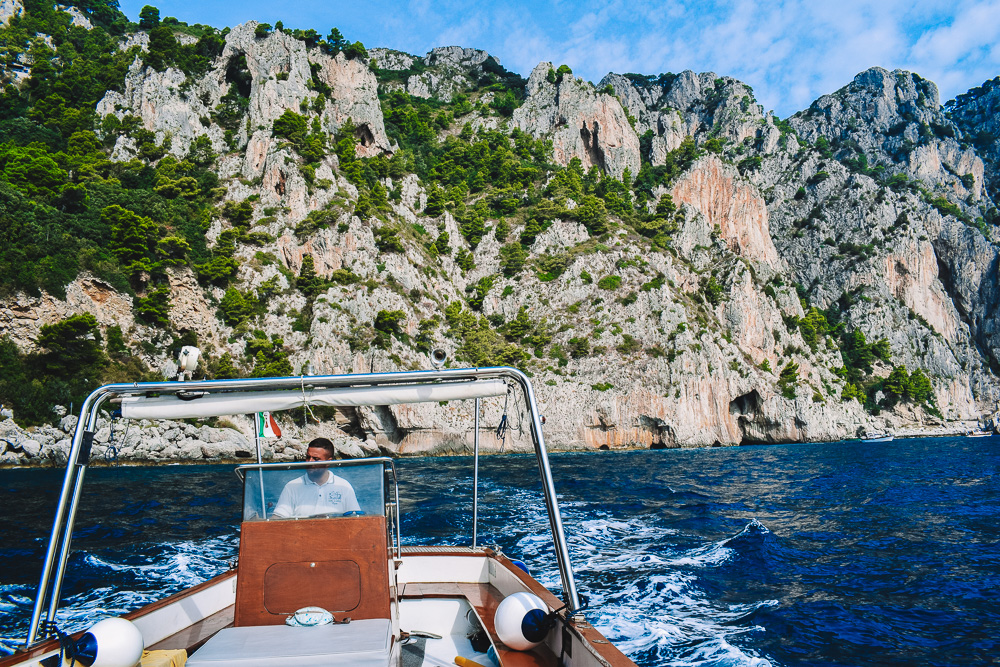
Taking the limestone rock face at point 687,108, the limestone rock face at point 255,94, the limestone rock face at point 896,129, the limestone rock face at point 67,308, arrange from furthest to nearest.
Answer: the limestone rock face at point 896,129 → the limestone rock face at point 687,108 → the limestone rock face at point 255,94 → the limestone rock face at point 67,308

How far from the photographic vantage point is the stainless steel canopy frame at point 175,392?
356 centimetres

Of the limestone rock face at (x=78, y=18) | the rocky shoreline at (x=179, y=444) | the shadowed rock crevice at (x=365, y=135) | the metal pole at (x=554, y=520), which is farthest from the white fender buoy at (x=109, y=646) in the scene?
the limestone rock face at (x=78, y=18)

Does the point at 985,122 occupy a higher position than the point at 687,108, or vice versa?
the point at 687,108

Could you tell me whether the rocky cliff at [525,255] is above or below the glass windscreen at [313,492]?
above

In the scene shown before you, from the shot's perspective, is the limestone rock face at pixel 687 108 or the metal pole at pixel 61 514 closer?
the metal pole at pixel 61 514

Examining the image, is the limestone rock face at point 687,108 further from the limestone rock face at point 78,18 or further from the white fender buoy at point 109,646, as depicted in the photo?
the white fender buoy at point 109,646

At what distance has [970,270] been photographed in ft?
278

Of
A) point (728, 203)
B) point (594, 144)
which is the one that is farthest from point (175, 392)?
point (728, 203)

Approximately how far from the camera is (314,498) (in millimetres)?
4020

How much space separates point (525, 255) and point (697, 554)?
5452 centimetres

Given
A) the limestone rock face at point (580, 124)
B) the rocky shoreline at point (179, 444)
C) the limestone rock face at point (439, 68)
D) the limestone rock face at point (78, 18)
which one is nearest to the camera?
the rocky shoreline at point (179, 444)

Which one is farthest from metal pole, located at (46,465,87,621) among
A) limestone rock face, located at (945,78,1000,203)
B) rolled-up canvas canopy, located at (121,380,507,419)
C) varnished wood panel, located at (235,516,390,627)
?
limestone rock face, located at (945,78,1000,203)

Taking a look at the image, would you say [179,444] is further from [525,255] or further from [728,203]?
[728,203]

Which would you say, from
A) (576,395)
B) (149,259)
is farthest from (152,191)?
(576,395)
